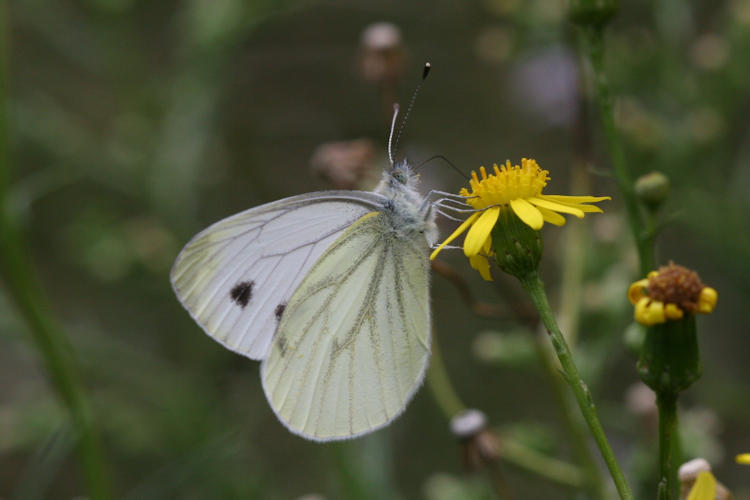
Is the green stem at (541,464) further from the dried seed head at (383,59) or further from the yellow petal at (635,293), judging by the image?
the dried seed head at (383,59)

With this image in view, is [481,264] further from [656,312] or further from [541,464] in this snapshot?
[541,464]

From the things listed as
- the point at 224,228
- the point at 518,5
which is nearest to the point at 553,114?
the point at 518,5

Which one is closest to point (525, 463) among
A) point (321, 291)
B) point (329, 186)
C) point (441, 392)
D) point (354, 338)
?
point (441, 392)

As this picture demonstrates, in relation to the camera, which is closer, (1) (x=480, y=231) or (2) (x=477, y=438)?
(1) (x=480, y=231)

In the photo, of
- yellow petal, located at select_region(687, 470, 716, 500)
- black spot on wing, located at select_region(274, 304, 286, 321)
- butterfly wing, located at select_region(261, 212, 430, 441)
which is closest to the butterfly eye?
butterfly wing, located at select_region(261, 212, 430, 441)

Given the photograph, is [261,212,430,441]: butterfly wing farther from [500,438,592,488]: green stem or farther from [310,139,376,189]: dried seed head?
[500,438,592,488]: green stem

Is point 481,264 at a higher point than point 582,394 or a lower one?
higher

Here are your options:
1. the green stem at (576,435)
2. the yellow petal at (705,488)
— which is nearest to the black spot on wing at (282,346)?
the green stem at (576,435)

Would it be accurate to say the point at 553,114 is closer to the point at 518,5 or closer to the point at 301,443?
the point at 518,5
